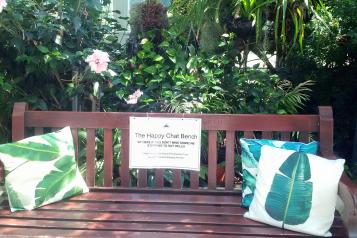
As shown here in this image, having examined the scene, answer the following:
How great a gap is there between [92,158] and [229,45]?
1569 mm

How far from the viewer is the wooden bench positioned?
7.67 ft

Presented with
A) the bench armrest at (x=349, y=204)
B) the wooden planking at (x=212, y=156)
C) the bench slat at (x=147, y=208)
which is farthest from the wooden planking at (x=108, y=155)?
the bench armrest at (x=349, y=204)

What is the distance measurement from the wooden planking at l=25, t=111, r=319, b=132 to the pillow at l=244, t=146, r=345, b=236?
0.34 metres

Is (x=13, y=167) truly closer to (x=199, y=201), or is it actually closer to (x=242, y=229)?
(x=199, y=201)

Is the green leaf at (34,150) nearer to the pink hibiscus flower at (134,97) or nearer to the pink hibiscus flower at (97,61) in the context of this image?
the pink hibiscus flower at (97,61)

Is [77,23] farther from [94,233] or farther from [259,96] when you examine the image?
[94,233]

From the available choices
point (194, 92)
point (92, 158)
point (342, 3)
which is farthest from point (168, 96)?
point (342, 3)

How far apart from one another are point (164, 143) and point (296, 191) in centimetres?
84

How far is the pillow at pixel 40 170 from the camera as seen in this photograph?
2539 millimetres

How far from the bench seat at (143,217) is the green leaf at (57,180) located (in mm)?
59

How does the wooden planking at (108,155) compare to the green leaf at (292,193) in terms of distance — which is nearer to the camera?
the green leaf at (292,193)

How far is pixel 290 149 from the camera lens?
8.64 ft

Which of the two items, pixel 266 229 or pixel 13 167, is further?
pixel 13 167

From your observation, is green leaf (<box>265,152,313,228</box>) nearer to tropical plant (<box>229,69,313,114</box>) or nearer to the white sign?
the white sign
